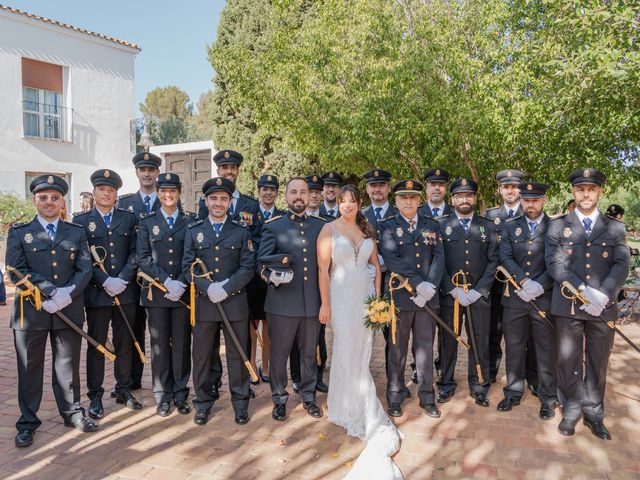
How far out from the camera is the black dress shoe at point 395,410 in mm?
4915

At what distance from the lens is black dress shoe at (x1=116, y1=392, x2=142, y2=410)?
5.04 meters

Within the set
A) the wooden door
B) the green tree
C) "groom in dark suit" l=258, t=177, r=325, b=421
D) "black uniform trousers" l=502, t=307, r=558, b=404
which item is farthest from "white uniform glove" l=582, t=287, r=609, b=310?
the wooden door

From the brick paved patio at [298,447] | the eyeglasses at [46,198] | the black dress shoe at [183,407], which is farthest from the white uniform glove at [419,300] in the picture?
the eyeglasses at [46,198]

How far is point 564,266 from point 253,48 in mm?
16285

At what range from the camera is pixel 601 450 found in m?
4.27

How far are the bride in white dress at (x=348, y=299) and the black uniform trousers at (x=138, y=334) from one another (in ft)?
6.42

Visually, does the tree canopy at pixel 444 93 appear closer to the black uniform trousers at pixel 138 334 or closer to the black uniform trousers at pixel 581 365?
the black uniform trousers at pixel 581 365

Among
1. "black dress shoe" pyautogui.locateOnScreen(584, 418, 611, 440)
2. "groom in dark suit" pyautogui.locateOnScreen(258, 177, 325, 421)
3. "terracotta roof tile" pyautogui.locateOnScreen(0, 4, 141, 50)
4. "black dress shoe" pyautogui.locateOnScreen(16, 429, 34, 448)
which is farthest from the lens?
"terracotta roof tile" pyautogui.locateOnScreen(0, 4, 141, 50)

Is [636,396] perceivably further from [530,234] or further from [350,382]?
[350,382]

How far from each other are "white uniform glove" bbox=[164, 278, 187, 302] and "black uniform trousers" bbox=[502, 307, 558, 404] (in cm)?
312

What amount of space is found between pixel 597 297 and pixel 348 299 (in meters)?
2.08

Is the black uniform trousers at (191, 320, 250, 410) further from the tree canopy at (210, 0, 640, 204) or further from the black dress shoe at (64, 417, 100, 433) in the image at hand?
the tree canopy at (210, 0, 640, 204)

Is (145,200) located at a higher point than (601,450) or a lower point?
higher

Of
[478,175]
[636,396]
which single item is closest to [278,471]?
[636,396]
